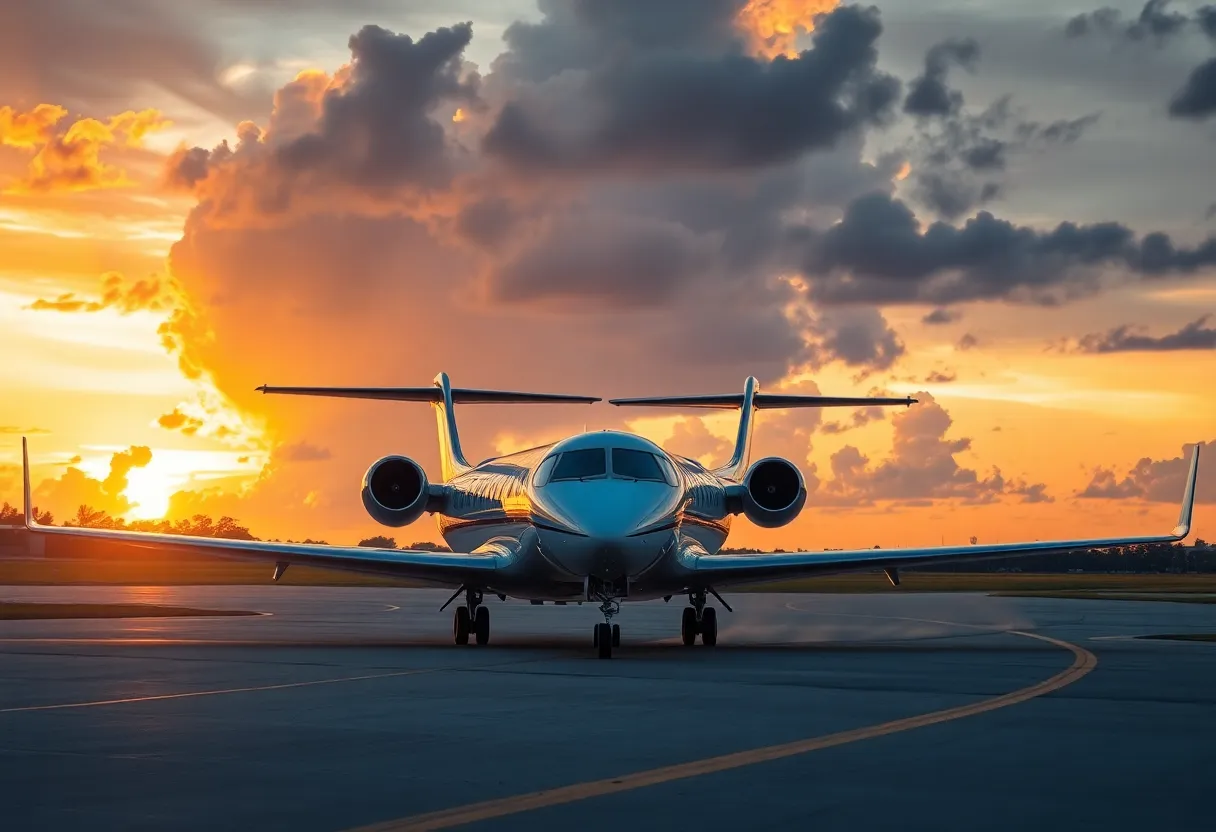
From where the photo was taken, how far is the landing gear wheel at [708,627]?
23.6 m

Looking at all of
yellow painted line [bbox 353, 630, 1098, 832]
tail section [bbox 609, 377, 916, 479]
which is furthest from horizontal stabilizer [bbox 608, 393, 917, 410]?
yellow painted line [bbox 353, 630, 1098, 832]

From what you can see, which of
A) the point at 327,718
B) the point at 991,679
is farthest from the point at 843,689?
the point at 327,718

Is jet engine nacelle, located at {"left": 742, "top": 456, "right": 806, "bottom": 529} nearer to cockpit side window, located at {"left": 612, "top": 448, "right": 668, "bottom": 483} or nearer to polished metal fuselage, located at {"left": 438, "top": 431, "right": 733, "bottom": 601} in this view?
polished metal fuselage, located at {"left": 438, "top": 431, "right": 733, "bottom": 601}

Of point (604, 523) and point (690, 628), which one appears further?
point (690, 628)

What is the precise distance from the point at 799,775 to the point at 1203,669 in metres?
10.8

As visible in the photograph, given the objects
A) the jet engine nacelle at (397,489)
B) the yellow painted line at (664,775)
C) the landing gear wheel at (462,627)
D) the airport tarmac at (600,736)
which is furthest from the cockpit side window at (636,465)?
the yellow painted line at (664,775)

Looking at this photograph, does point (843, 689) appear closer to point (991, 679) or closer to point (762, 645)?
point (991, 679)

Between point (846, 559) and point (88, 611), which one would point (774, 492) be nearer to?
point (846, 559)

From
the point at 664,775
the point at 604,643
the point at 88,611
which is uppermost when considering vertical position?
the point at 88,611

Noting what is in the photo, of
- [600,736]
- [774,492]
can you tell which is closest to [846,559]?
[774,492]

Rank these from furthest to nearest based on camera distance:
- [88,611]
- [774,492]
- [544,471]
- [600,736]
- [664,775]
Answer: [88,611] → [774,492] → [544,471] → [600,736] → [664,775]

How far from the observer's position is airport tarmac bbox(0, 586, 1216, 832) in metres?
7.47

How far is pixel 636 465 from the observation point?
22.1m

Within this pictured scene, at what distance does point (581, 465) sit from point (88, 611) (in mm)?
16084
